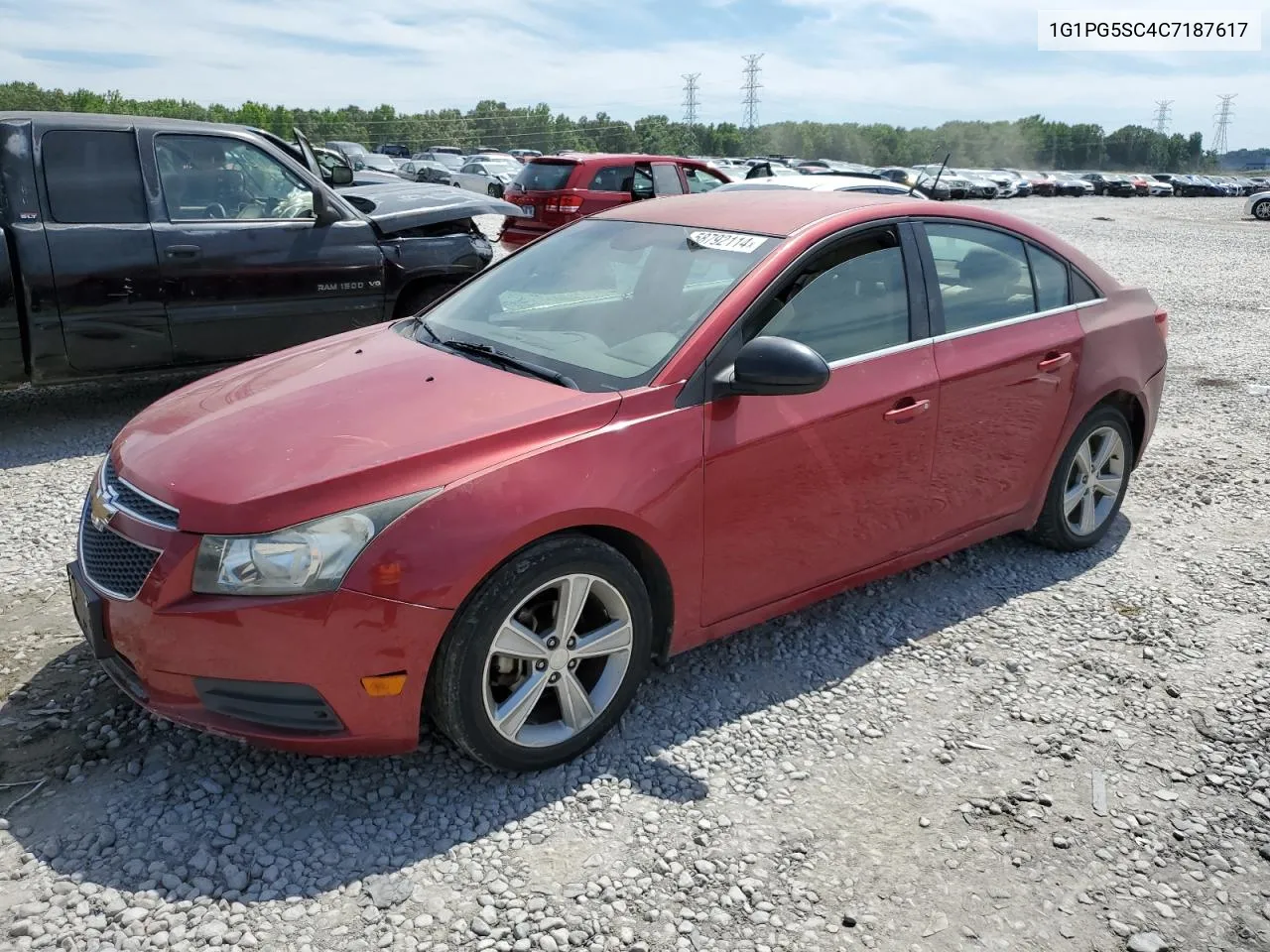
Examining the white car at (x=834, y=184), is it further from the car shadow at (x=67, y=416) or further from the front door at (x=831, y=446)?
the front door at (x=831, y=446)

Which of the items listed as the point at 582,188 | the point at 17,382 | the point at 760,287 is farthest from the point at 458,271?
the point at 582,188

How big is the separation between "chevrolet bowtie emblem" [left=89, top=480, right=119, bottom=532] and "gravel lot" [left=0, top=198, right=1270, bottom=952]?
0.66 m

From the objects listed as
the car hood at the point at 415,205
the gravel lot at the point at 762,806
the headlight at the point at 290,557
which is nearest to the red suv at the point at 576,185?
the car hood at the point at 415,205

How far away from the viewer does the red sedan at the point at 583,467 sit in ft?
8.51

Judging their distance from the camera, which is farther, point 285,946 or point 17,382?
point 17,382

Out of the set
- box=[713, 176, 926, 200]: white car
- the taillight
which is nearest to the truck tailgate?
box=[713, 176, 926, 200]: white car

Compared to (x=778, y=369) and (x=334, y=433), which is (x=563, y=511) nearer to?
(x=334, y=433)

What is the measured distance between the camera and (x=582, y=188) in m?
13.5

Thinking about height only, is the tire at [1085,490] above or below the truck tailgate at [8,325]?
below

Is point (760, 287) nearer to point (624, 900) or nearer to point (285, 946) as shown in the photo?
point (624, 900)

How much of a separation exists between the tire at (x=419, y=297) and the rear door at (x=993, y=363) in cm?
425

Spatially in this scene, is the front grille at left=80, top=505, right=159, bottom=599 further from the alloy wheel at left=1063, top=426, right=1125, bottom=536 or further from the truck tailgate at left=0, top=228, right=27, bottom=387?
the alloy wheel at left=1063, top=426, right=1125, bottom=536

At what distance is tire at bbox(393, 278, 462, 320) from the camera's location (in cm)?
729

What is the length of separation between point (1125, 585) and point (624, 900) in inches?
118
